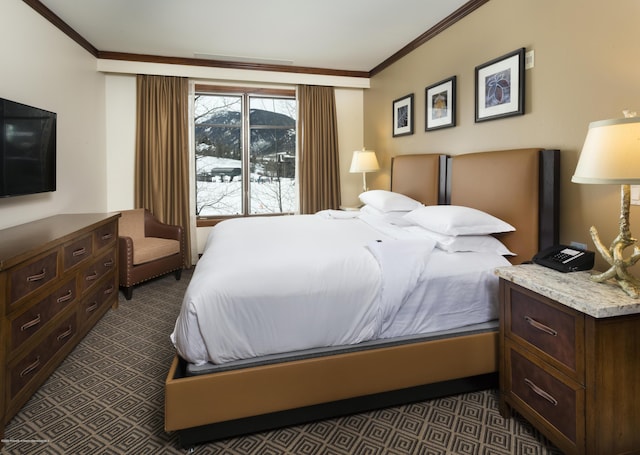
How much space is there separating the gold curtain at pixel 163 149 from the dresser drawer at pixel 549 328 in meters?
4.14

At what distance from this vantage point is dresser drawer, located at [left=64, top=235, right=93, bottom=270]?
8.22ft

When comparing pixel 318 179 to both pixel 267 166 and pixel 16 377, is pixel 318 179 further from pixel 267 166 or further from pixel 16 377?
pixel 16 377

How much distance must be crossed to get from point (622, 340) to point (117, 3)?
4.16 metres

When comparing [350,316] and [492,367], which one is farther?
[492,367]

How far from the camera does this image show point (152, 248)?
13.2 feet

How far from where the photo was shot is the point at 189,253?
4.98 m

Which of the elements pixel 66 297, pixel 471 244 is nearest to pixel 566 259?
pixel 471 244

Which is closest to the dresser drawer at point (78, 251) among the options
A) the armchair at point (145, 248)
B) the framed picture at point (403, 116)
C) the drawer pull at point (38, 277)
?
the drawer pull at point (38, 277)

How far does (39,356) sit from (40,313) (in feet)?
0.80

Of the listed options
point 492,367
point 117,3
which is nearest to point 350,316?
point 492,367

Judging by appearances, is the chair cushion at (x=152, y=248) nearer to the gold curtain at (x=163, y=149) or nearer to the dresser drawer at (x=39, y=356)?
the gold curtain at (x=163, y=149)

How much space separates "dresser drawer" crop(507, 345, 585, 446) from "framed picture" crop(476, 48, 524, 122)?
5.93 feet

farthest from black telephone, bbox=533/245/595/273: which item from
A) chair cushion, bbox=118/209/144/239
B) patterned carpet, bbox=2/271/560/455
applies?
chair cushion, bbox=118/209/144/239

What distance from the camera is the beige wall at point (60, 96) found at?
2857 mm
